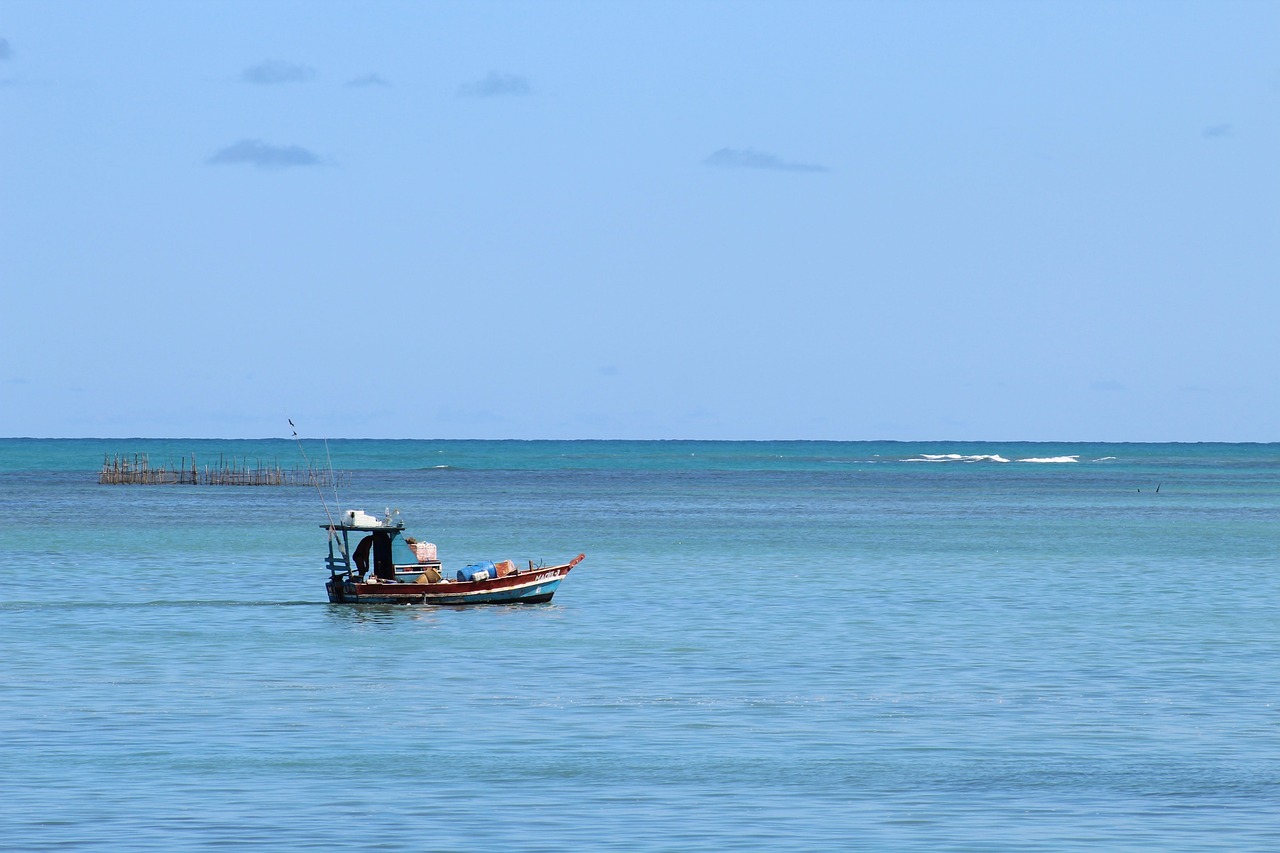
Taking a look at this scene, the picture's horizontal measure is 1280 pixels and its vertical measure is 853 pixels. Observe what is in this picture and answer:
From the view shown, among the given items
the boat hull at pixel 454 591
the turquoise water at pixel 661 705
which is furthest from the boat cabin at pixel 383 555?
the turquoise water at pixel 661 705

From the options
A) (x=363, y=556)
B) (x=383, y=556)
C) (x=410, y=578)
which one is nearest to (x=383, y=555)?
(x=383, y=556)

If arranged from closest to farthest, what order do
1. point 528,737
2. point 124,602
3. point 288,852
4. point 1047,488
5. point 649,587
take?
point 288,852
point 528,737
point 124,602
point 649,587
point 1047,488

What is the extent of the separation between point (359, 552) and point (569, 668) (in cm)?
1491

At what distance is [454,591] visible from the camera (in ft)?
155

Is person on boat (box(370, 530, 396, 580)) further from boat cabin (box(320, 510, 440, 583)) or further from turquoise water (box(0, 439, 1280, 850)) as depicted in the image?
turquoise water (box(0, 439, 1280, 850))

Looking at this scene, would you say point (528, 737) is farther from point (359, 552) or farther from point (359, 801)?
point (359, 552)

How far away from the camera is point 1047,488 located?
150250mm

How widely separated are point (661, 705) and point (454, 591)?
723 inches

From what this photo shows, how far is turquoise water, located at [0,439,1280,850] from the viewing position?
2131cm

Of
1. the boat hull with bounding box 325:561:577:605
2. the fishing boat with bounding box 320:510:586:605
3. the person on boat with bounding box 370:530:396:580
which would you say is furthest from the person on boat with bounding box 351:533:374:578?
the boat hull with bounding box 325:561:577:605

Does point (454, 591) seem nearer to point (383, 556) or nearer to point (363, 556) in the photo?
point (383, 556)

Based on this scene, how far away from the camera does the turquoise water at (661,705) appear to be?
839 inches

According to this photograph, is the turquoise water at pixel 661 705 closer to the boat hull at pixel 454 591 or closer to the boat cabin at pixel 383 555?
the boat hull at pixel 454 591

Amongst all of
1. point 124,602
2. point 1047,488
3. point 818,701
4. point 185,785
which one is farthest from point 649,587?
point 1047,488
